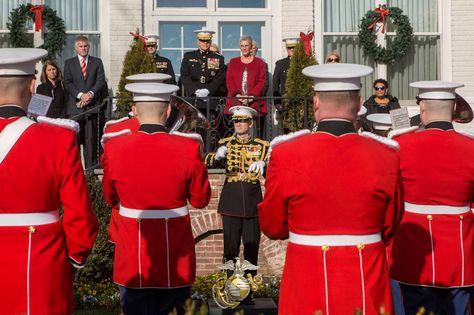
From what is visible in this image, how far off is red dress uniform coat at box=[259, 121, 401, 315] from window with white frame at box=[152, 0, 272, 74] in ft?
37.9

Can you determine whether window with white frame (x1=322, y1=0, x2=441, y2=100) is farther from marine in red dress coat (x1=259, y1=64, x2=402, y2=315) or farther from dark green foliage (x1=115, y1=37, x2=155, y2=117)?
marine in red dress coat (x1=259, y1=64, x2=402, y2=315)

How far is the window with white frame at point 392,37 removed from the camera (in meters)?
17.3

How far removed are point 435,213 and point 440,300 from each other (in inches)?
26.4

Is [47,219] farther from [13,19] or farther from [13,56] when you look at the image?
[13,19]

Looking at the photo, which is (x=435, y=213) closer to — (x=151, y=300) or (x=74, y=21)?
(x=151, y=300)

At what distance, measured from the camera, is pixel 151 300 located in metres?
7.46

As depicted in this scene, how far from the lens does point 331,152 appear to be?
5.58 m

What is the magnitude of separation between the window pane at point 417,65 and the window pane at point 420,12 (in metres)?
0.21

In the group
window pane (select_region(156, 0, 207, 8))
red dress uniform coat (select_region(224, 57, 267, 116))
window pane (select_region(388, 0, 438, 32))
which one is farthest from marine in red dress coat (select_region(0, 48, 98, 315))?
window pane (select_region(388, 0, 438, 32))

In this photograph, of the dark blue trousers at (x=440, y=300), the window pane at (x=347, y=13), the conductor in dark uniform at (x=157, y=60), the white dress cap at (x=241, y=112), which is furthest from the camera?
the window pane at (x=347, y=13)

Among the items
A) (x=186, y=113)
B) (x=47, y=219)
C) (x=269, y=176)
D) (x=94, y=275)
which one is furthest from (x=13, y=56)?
(x=94, y=275)

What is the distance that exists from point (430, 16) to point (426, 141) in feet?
35.3

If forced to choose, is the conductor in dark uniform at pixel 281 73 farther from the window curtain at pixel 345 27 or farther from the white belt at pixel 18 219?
the white belt at pixel 18 219

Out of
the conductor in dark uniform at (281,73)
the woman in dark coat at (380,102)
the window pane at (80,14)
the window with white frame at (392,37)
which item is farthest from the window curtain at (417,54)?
the window pane at (80,14)
